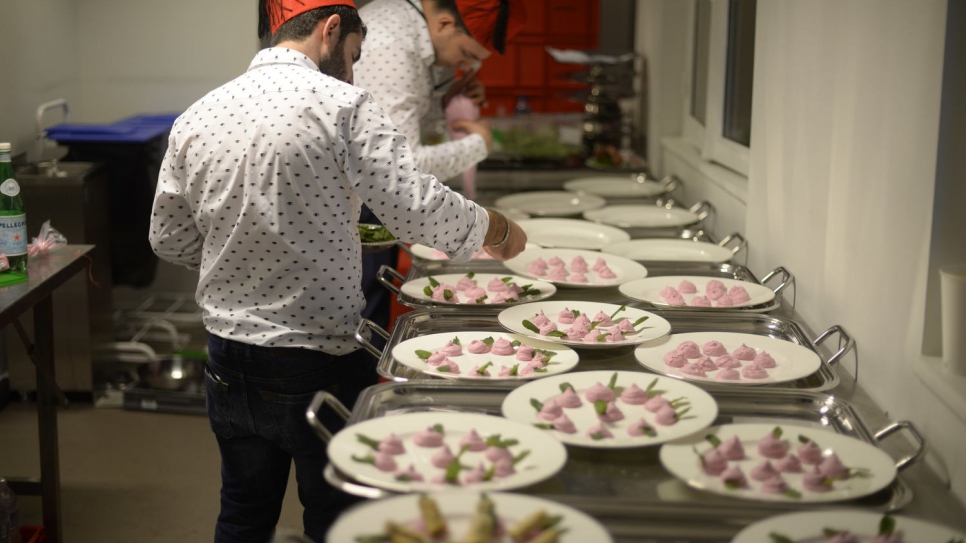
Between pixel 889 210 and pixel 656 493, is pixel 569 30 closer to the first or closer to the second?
pixel 889 210

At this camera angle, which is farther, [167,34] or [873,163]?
[167,34]

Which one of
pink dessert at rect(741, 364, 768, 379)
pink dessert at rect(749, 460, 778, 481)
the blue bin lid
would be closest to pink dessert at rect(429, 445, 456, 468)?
pink dessert at rect(749, 460, 778, 481)

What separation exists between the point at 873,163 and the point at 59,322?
294cm

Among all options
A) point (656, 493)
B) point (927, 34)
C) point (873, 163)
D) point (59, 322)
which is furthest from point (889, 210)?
point (59, 322)

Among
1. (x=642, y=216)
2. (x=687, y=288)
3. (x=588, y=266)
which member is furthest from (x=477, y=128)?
(x=687, y=288)

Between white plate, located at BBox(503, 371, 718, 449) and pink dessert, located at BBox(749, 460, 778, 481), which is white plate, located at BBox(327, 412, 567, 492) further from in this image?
pink dessert, located at BBox(749, 460, 778, 481)

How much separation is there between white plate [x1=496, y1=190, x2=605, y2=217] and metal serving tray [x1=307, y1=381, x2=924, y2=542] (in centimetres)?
152

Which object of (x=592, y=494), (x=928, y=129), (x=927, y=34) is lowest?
(x=592, y=494)

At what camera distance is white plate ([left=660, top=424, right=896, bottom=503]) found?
118 centimetres

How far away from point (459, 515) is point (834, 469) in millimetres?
485

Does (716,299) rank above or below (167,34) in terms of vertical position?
below

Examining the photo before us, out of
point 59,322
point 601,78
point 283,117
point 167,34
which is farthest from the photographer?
point 167,34

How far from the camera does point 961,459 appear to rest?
4.33 feet

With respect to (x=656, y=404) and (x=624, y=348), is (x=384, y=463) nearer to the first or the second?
(x=656, y=404)
